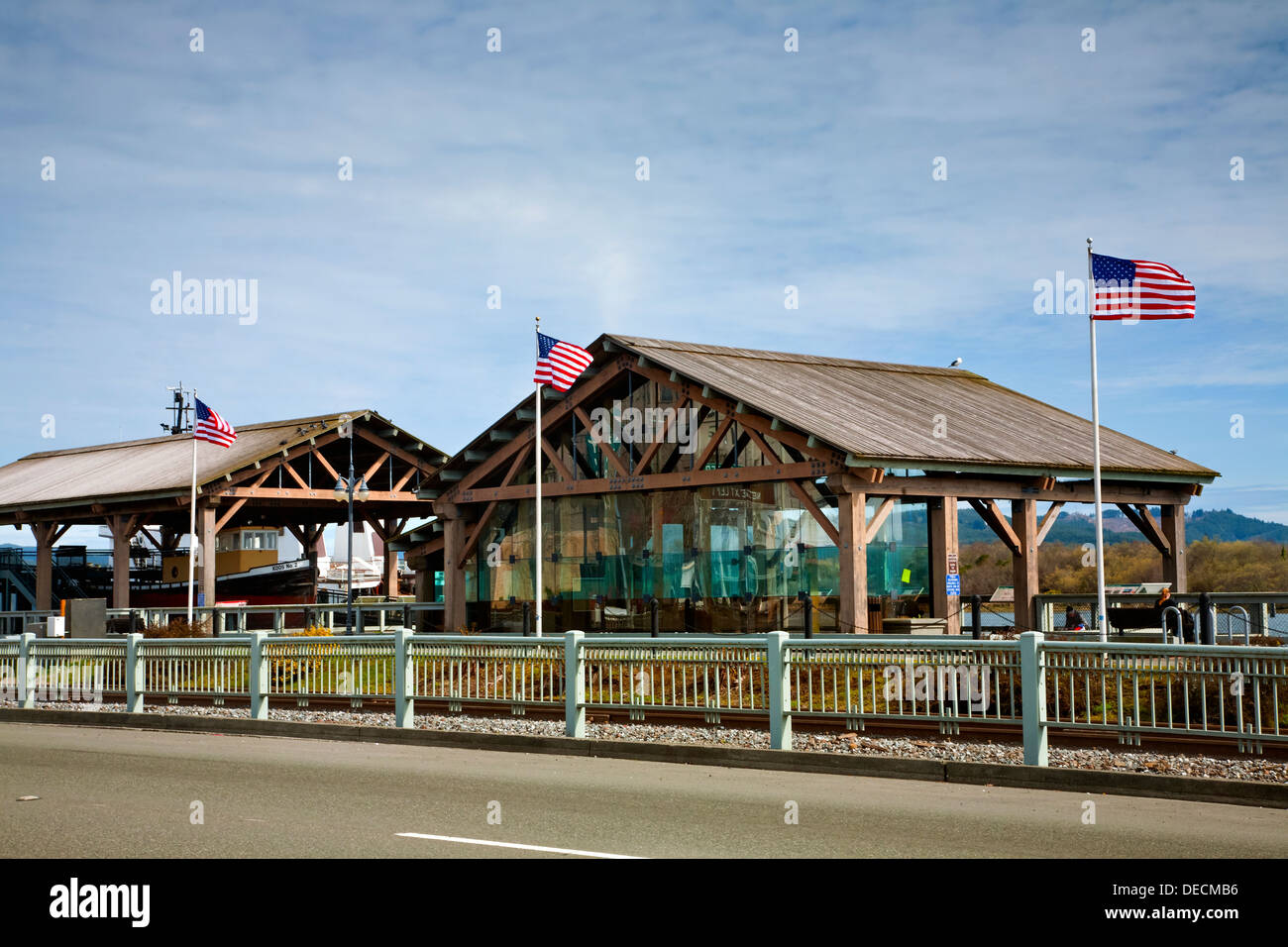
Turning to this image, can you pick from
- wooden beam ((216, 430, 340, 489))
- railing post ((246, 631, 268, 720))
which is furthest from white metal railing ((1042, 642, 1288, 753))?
wooden beam ((216, 430, 340, 489))

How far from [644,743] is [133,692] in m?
9.67

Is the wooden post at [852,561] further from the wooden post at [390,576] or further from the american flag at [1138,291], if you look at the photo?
the wooden post at [390,576]

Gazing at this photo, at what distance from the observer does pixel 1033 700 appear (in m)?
12.9

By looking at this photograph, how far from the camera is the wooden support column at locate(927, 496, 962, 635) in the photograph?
29078 millimetres

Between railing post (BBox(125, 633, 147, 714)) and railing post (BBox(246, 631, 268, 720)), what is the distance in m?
2.39

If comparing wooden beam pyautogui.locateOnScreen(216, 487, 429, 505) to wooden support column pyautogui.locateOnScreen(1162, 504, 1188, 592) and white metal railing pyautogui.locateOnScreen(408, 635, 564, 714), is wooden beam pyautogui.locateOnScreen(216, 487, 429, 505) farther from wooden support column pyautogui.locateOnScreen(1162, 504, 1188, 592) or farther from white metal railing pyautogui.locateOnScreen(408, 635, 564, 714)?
white metal railing pyautogui.locateOnScreen(408, 635, 564, 714)

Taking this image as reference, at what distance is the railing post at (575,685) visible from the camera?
16078 mm

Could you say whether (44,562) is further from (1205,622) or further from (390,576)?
(1205,622)

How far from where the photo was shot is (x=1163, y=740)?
13.8m

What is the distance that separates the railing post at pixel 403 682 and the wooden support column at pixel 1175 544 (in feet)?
70.6

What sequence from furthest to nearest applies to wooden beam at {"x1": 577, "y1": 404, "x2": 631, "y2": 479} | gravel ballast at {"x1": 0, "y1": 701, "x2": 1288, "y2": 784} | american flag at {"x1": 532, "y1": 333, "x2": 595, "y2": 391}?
1. wooden beam at {"x1": 577, "y1": 404, "x2": 631, "y2": 479}
2. american flag at {"x1": 532, "y1": 333, "x2": 595, "y2": 391}
3. gravel ballast at {"x1": 0, "y1": 701, "x2": 1288, "y2": 784}

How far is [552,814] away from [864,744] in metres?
5.92

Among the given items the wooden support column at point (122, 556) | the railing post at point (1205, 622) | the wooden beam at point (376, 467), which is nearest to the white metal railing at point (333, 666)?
the railing post at point (1205, 622)

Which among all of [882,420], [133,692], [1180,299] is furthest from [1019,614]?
[133,692]
